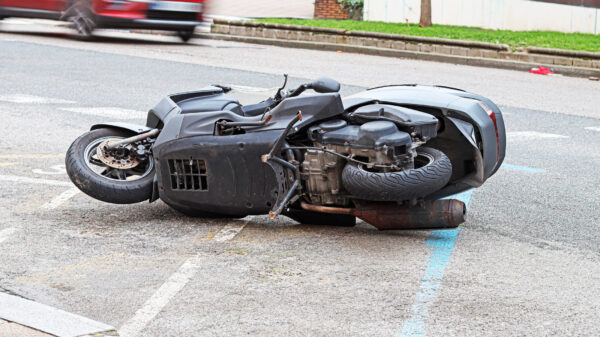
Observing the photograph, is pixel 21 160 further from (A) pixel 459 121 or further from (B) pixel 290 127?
(A) pixel 459 121

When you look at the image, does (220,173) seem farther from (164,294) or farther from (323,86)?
(164,294)

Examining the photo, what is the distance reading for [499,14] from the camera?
25.9 m

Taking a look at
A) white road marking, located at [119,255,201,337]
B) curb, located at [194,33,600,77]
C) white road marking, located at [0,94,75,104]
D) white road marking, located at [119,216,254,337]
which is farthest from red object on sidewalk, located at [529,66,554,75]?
white road marking, located at [119,255,201,337]

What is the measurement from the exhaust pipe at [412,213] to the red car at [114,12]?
1481 centimetres

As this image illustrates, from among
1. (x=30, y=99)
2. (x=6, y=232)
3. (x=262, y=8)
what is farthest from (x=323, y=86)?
(x=262, y=8)

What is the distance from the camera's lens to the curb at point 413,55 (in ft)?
62.6

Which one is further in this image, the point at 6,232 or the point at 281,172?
the point at 6,232

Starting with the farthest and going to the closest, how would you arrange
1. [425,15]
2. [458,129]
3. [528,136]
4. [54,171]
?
[425,15], [528,136], [54,171], [458,129]

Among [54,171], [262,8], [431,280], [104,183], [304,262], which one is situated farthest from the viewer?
[262,8]

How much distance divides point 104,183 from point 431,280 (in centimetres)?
251

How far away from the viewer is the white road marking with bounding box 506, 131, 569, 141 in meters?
11.1

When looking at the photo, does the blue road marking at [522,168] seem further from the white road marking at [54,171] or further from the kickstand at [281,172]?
the white road marking at [54,171]

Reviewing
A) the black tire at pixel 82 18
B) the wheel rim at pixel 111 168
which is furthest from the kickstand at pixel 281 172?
the black tire at pixel 82 18

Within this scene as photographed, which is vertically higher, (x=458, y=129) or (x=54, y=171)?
(x=458, y=129)
